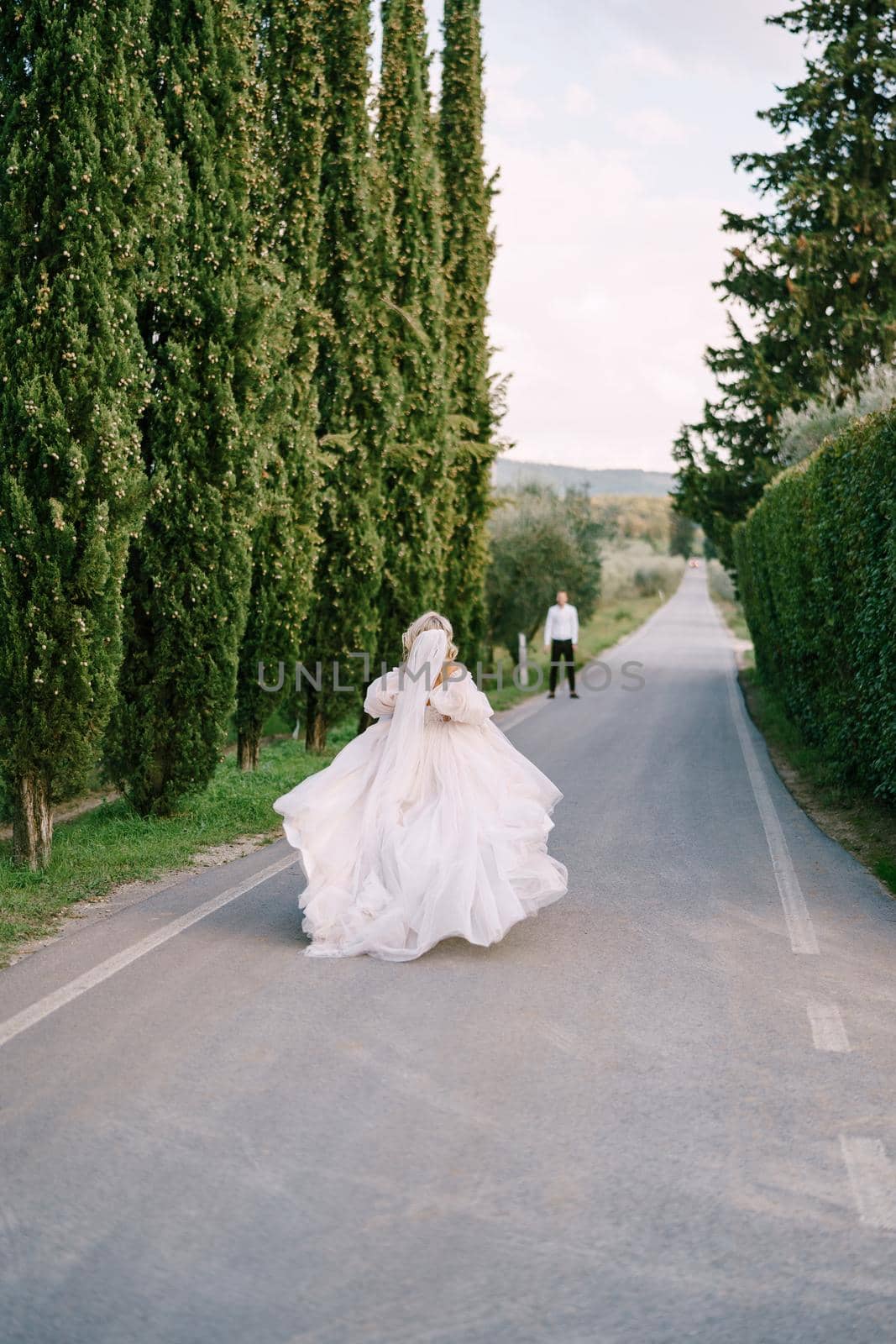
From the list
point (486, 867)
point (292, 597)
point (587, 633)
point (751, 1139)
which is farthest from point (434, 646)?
point (587, 633)

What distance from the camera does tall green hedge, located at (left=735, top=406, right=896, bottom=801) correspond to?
1125 centimetres

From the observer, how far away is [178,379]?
37.7 feet

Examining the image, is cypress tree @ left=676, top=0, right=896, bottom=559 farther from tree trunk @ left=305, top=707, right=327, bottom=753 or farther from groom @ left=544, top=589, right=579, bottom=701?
tree trunk @ left=305, top=707, right=327, bottom=753

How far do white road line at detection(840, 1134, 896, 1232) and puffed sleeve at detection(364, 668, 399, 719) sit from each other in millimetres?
4179

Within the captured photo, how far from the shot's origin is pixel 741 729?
69.8 ft

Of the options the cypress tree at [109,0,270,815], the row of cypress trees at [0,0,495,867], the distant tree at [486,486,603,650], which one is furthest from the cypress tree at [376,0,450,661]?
the distant tree at [486,486,603,650]

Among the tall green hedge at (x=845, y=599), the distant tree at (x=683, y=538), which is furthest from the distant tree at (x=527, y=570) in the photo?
the distant tree at (x=683, y=538)

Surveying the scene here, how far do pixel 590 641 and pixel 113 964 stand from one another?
150ft

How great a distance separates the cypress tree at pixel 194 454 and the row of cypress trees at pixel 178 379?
2 cm

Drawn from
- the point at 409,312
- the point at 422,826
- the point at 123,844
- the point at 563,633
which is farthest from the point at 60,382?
the point at 563,633

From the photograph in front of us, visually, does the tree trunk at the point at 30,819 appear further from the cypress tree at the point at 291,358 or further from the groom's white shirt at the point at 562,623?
the groom's white shirt at the point at 562,623

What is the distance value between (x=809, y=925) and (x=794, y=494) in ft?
34.9

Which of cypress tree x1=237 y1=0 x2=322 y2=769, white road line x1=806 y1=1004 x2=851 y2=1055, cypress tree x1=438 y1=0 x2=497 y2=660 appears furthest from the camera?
cypress tree x1=438 y1=0 x2=497 y2=660

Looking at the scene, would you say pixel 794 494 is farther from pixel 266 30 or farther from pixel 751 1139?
pixel 751 1139
